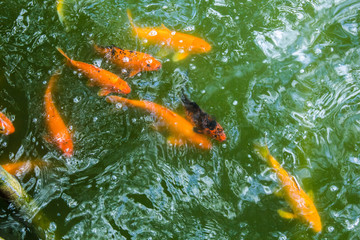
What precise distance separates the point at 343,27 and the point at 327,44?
16.9 inches

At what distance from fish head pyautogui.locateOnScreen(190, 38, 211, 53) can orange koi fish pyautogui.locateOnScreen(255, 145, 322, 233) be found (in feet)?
5.34

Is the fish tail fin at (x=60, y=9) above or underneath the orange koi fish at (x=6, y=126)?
above

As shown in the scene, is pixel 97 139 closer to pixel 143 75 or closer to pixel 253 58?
pixel 143 75

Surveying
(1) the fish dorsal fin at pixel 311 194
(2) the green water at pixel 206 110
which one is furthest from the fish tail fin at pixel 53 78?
(1) the fish dorsal fin at pixel 311 194

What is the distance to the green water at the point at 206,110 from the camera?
9.84ft

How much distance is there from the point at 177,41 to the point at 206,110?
40.7 inches

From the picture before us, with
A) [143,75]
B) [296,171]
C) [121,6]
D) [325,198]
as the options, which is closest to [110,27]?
[121,6]

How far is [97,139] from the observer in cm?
337

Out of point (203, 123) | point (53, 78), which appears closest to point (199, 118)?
point (203, 123)

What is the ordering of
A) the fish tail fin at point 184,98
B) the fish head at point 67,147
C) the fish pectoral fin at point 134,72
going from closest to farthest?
1. the fish head at point 67,147
2. the fish tail fin at point 184,98
3. the fish pectoral fin at point 134,72

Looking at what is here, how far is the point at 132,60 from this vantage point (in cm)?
381

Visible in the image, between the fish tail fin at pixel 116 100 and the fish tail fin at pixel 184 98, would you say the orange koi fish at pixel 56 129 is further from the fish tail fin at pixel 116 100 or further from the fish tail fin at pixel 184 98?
the fish tail fin at pixel 184 98

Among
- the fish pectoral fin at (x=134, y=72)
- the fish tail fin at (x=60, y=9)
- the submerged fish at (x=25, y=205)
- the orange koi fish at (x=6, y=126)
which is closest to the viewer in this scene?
the submerged fish at (x=25, y=205)

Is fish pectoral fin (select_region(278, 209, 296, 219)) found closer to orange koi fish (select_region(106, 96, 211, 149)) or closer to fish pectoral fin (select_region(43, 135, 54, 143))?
orange koi fish (select_region(106, 96, 211, 149))
